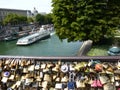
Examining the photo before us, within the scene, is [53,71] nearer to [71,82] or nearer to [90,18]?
[71,82]

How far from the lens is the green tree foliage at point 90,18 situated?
28656mm

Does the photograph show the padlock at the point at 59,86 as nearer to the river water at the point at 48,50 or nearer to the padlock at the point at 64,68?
the padlock at the point at 64,68

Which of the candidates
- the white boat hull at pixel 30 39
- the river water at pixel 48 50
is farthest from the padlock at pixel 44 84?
the white boat hull at pixel 30 39

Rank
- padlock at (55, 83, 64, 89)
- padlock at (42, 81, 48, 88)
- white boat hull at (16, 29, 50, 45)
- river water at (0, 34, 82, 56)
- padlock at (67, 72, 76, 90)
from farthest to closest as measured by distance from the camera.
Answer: white boat hull at (16, 29, 50, 45) < river water at (0, 34, 82, 56) < padlock at (42, 81, 48, 88) < padlock at (55, 83, 64, 89) < padlock at (67, 72, 76, 90)

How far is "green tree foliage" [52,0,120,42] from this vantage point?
28656 mm

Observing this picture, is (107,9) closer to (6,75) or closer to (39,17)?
(6,75)

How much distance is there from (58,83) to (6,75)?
3.50 ft

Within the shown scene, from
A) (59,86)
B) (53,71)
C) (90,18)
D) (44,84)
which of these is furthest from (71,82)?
(90,18)

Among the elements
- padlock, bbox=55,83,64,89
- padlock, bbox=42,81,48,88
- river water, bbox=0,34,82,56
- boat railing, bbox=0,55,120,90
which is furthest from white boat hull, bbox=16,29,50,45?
padlock, bbox=55,83,64,89

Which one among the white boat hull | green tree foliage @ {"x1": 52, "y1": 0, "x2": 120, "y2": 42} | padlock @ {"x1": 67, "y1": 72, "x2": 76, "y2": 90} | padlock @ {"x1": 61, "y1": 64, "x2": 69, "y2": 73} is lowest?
the white boat hull

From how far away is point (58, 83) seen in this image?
17.5ft

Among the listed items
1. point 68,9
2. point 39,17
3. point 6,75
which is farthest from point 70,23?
point 39,17

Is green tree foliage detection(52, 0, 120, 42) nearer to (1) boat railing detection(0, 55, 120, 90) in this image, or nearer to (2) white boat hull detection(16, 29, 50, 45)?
(1) boat railing detection(0, 55, 120, 90)

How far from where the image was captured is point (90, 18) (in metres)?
28.8
